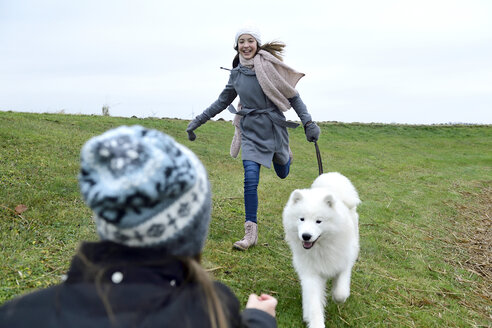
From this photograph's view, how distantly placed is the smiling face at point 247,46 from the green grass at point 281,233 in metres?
2.07

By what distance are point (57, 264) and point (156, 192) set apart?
275 centimetres

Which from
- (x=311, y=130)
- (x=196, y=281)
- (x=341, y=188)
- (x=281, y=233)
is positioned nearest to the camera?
(x=196, y=281)

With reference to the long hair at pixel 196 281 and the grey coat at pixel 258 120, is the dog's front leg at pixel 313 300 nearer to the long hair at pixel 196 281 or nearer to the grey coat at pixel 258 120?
the grey coat at pixel 258 120

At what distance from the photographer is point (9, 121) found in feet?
29.8

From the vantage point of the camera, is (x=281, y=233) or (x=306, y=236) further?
(x=281, y=233)

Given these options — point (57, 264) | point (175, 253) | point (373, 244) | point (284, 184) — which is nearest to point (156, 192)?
point (175, 253)

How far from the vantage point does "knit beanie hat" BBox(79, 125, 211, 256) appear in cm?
113

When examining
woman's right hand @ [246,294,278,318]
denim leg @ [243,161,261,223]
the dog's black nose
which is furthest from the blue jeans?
woman's right hand @ [246,294,278,318]

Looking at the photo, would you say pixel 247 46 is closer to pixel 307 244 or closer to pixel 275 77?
pixel 275 77

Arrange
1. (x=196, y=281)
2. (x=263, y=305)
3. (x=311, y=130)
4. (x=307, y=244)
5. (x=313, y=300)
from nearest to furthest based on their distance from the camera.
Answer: (x=196, y=281)
(x=263, y=305)
(x=313, y=300)
(x=307, y=244)
(x=311, y=130)

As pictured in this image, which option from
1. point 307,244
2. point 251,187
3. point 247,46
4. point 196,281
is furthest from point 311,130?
point 196,281

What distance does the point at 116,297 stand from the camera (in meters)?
1.15

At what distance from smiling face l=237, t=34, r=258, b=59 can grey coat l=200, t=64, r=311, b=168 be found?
15 centimetres

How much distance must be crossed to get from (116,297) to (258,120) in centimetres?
361
